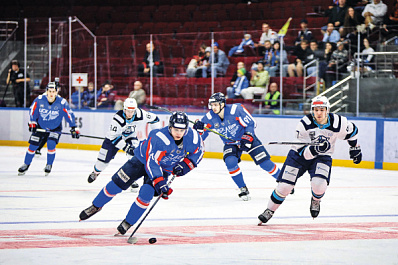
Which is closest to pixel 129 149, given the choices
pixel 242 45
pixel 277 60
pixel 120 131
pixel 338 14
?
pixel 120 131

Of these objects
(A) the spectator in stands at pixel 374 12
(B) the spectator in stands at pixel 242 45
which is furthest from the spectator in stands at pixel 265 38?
(A) the spectator in stands at pixel 374 12

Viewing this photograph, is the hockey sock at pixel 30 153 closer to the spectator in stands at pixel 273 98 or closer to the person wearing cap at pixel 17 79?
the spectator in stands at pixel 273 98

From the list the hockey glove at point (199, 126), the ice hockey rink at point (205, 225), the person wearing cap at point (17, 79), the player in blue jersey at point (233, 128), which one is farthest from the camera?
the person wearing cap at point (17, 79)

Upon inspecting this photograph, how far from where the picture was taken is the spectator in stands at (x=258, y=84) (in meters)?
13.1

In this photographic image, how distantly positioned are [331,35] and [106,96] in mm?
4962

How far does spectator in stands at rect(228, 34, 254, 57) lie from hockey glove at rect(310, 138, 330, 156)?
24.0 feet

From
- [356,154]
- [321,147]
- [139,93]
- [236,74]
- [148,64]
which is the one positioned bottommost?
[356,154]

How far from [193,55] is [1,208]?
713cm

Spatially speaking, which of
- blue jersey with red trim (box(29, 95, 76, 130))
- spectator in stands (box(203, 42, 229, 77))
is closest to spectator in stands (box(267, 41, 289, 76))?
spectator in stands (box(203, 42, 229, 77))

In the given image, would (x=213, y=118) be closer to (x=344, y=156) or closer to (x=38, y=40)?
(x=344, y=156)

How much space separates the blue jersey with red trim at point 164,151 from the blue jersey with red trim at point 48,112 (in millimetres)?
5264

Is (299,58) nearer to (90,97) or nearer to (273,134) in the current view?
(273,134)

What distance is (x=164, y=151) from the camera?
5871mm

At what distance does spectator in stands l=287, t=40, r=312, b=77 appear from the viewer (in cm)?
1274
